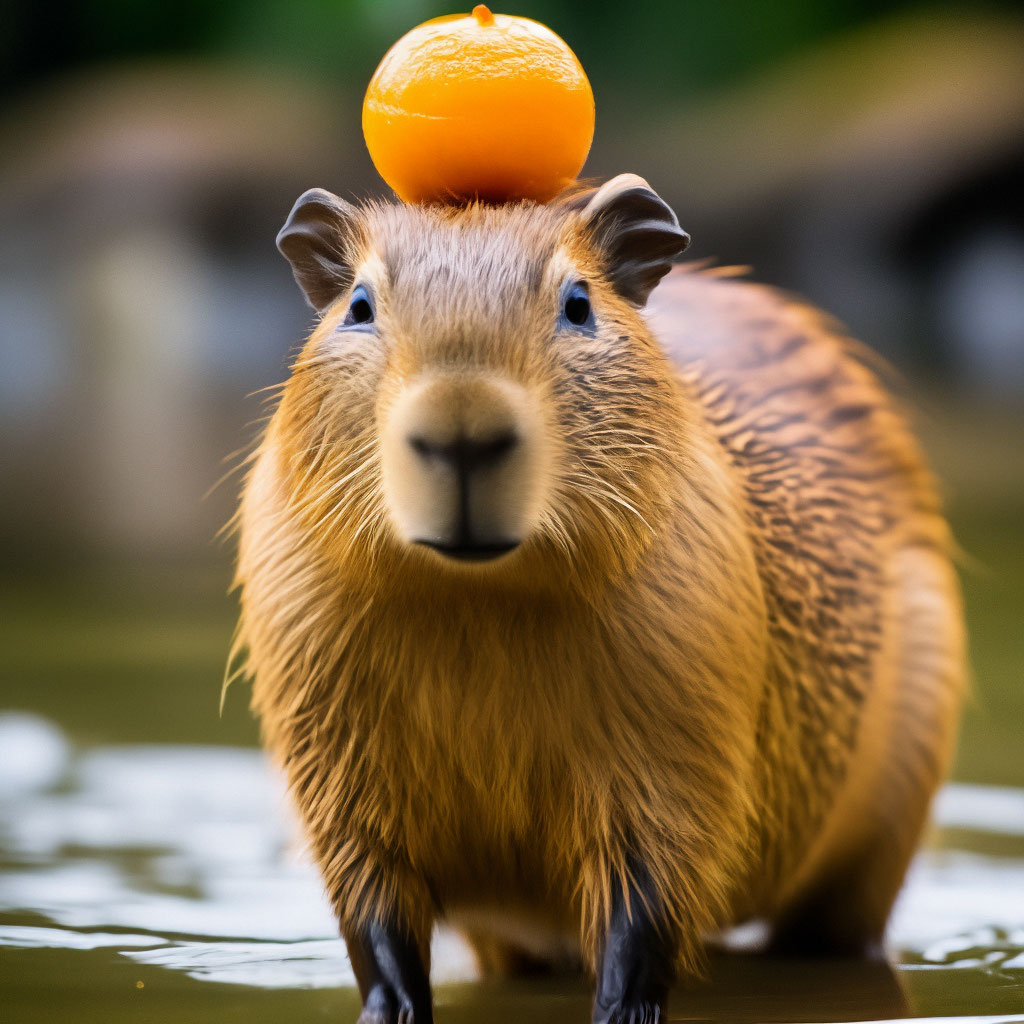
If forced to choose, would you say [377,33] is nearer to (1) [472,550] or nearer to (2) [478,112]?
(2) [478,112]

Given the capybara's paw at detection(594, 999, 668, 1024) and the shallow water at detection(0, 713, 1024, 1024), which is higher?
the capybara's paw at detection(594, 999, 668, 1024)

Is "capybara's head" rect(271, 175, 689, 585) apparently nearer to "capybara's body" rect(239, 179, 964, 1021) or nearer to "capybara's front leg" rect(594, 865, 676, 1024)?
"capybara's body" rect(239, 179, 964, 1021)

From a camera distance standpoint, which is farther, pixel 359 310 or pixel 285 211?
pixel 285 211

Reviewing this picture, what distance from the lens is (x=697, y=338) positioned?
2566mm

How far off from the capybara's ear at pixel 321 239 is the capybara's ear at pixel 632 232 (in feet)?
1.04

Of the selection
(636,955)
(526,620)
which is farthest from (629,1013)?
(526,620)

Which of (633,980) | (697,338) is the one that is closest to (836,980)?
(633,980)

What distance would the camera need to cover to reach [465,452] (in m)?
1.54

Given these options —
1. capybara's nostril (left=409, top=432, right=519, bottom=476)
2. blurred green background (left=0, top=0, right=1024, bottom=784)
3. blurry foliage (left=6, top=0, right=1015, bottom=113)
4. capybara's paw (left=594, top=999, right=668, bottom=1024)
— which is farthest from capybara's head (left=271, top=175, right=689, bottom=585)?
blurry foliage (left=6, top=0, right=1015, bottom=113)

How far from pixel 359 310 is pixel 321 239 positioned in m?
0.21

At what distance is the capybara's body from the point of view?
5.48 feet

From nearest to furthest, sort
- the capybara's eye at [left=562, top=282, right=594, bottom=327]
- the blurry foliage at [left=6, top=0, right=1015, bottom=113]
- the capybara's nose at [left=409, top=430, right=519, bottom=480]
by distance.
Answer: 1. the capybara's nose at [left=409, top=430, right=519, bottom=480]
2. the capybara's eye at [left=562, top=282, right=594, bottom=327]
3. the blurry foliage at [left=6, top=0, right=1015, bottom=113]

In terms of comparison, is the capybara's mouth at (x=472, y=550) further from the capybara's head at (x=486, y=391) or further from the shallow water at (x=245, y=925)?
the shallow water at (x=245, y=925)

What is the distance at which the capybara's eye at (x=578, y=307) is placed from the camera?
178 cm
